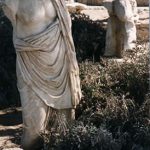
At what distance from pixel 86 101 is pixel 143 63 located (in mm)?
879

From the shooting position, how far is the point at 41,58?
657cm

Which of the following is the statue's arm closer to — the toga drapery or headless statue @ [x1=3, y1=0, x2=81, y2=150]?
headless statue @ [x1=3, y1=0, x2=81, y2=150]

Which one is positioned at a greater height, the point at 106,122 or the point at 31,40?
the point at 31,40

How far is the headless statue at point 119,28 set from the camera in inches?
374

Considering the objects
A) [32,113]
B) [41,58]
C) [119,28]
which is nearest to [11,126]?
[32,113]

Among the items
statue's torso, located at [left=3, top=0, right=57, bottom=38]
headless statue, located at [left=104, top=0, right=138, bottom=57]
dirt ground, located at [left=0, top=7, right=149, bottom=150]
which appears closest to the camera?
statue's torso, located at [left=3, top=0, right=57, bottom=38]

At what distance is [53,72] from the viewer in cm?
662

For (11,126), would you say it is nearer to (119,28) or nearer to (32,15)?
(32,15)

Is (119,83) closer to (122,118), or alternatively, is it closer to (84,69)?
(84,69)

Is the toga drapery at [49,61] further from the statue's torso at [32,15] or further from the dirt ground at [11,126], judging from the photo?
the dirt ground at [11,126]

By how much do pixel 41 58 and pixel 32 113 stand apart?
555 mm

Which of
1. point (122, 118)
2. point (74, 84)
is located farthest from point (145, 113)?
point (74, 84)

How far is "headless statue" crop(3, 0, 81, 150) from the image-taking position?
6.53m

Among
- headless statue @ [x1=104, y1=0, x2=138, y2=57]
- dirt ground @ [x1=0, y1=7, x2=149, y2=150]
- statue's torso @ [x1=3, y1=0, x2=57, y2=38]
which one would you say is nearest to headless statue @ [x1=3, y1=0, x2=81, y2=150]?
statue's torso @ [x1=3, y1=0, x2=57, y2=38]
